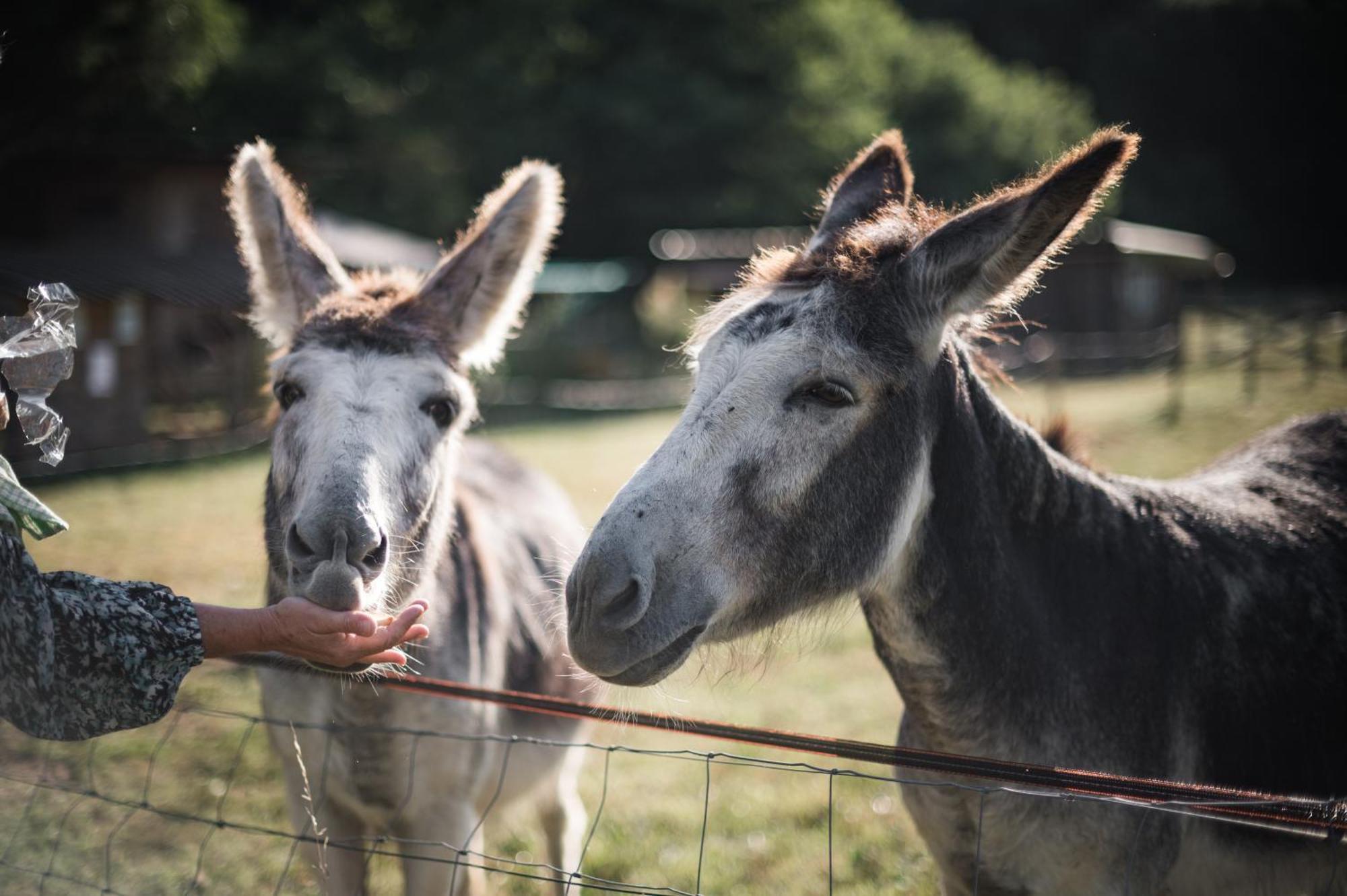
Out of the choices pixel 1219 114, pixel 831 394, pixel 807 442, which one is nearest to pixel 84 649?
pixel 807 442

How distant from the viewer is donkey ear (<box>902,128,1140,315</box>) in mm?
2090

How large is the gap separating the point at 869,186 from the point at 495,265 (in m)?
1.58

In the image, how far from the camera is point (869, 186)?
3008 millimetres

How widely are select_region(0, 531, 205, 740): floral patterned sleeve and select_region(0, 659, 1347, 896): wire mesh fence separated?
106 centimetres

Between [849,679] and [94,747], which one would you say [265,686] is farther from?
[849,679]

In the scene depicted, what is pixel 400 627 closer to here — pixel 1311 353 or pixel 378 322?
pixel 378 322

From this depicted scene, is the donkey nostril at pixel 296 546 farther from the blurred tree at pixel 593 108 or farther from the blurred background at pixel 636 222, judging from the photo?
the blurred tree at pixel 593 108

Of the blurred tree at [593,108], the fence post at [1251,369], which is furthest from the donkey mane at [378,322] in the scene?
the blurred tree at [593,108]

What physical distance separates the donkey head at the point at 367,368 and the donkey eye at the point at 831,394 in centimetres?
125

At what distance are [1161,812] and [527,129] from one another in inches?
1427

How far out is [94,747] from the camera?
545cm

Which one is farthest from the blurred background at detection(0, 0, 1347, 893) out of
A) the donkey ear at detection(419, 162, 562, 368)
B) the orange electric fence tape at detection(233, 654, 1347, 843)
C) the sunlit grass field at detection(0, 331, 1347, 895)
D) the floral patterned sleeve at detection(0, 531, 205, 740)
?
the floral patterned sleeve at detection(0, 531, 205, 740)

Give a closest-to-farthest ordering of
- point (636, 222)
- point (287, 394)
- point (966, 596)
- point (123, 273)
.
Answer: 1. point (966, 596)
2. point (287, 394)
3. point (123, 273)
4. point (636, 222)

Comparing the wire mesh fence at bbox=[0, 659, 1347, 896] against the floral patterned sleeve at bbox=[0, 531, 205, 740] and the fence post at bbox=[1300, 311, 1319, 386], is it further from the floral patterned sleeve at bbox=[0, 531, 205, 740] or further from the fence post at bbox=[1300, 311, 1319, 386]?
the fence post at bbox=[1300, 311, 1319, 386]
